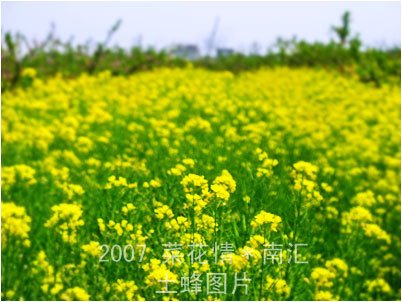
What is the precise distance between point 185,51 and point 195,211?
A: 11.5 m

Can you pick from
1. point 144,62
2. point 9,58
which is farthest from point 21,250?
point 144,62

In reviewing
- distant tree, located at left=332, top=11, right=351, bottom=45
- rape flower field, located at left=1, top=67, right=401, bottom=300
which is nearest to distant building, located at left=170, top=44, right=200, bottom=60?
distant tree, located at left=332, top=11, right=351, bottom=45

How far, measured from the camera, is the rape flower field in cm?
325

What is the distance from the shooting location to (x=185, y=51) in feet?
47.4

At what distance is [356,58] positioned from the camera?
14.1m

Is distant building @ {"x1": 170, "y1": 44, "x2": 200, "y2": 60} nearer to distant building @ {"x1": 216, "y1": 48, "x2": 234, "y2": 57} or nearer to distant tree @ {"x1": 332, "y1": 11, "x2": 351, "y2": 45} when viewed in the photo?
distant building @ {"x1": 216, "y1": 48, "x2": 234, "y2": 57}

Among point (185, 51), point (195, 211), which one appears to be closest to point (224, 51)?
point (185, 51)

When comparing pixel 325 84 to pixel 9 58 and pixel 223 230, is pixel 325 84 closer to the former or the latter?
pixel 9 58

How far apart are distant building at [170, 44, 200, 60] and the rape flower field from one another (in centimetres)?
620

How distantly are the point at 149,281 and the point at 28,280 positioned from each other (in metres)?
1.15

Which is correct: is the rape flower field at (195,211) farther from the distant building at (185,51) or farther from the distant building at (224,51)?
the distant building at (224,51)

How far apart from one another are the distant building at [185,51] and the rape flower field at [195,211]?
6197 mm

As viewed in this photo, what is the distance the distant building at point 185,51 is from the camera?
1396 cm

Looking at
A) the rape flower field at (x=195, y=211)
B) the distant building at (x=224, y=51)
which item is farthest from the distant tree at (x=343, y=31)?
the rape flower field at (x=195, y=211)
